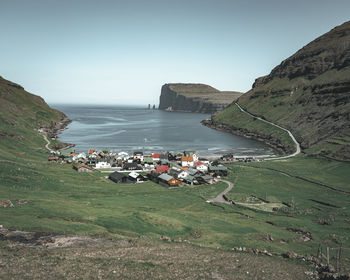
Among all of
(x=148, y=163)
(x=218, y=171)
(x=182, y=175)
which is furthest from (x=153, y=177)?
(x=218, y=171)

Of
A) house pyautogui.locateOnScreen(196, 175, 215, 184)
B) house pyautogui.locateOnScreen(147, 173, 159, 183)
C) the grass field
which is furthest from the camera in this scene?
house pyautogui.locateOnScreen(147, 173, 159, 183)

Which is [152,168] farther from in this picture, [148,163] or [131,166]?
[131,166]

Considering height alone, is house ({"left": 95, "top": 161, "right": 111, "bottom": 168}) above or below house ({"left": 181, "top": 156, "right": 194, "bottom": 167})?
below

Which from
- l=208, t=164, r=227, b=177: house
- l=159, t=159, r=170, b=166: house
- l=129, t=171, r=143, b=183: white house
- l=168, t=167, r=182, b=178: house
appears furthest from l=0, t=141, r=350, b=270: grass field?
l=159, t=159, r=170, b=166: house

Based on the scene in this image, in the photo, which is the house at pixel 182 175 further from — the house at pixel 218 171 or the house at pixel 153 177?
the house at pixel 218 171

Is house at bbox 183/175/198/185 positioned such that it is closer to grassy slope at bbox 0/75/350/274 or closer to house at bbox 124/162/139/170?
grassy slope at bbox 0/75/350/274

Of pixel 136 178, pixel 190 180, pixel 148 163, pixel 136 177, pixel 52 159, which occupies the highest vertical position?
pixel 190 180

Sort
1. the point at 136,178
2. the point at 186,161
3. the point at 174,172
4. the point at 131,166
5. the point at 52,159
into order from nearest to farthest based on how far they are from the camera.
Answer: the point at 136,178, the point at 174,172, the point at 131,166, the point at 52,159, the point at 186,161

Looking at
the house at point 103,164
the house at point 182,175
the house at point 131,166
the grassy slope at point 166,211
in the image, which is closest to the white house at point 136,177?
the grassy slope at point 166,211

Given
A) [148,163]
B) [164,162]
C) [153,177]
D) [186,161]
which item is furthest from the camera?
[186,161]
